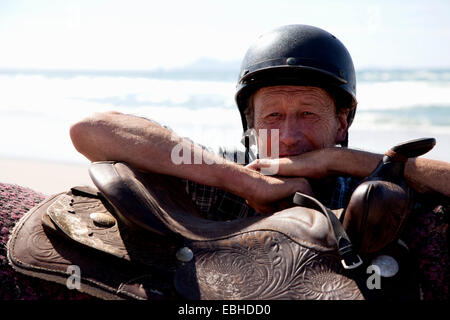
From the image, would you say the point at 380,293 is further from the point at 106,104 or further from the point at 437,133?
the point at 106,104

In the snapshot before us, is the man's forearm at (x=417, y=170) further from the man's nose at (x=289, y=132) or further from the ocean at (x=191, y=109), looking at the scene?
the ocean at (x=191, y=109)

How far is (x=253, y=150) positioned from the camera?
2346 millimetres

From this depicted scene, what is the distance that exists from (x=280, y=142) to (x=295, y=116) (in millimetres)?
154

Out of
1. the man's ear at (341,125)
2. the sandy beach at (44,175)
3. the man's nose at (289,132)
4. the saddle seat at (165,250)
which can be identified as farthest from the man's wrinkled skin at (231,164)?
the sandy beach at (44,175)

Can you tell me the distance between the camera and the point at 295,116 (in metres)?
2.16

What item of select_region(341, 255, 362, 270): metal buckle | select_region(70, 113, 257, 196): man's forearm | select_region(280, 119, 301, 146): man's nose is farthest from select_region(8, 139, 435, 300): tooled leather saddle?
select_region(280, 119, 301, 146): man's nose

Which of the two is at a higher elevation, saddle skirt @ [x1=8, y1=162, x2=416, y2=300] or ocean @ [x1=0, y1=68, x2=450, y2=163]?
saddle skirt @ [x1=8, y1=162, x2=416, y2=300]

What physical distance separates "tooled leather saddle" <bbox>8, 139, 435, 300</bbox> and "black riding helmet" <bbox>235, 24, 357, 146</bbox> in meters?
0.83

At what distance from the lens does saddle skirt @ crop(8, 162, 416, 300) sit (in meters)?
1.22

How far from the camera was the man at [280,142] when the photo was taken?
1.68 meters

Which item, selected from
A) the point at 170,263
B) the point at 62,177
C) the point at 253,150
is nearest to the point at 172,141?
the point at 170,263

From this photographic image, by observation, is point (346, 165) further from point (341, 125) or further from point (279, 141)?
point (341, 125)

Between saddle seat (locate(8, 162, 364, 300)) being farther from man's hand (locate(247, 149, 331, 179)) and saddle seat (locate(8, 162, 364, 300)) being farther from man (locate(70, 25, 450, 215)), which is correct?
man's hand (locate(247, 149, 331, 179))

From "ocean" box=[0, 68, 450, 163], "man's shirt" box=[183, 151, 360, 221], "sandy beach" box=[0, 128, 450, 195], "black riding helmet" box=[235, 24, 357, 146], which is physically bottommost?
"ocean" box=[0, 68, 450, 163]
